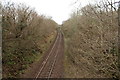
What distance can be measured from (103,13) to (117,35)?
5.03 feet

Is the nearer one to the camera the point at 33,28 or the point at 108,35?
the point at 108,35

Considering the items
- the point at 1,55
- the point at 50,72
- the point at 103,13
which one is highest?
the point at 103,13

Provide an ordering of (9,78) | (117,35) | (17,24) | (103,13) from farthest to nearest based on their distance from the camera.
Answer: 1. (17,24)
2. (9,78)
3. (103,13)
4. (117,35)

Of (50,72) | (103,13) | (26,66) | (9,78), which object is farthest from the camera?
(26,66)

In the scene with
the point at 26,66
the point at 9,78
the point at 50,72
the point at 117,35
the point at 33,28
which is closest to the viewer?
the point at 117,35

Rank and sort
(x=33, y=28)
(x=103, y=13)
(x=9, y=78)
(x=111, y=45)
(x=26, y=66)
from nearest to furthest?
(x=111, y=45) → (x=103, y=13) → (x=9, y=78) → (x=26, y=66) → (x=33, y=28)

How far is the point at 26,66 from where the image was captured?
65.6ft

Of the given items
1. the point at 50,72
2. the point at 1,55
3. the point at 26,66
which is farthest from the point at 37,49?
the point at 1,55

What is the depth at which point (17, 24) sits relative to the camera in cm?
2208

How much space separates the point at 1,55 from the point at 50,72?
5017mm

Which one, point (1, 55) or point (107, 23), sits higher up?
point (107, 23)

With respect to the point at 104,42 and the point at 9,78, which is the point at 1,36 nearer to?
the point at 9,78

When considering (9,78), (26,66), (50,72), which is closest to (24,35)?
(26,66)

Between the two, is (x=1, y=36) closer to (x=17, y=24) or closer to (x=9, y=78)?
(x=9, y=78)
